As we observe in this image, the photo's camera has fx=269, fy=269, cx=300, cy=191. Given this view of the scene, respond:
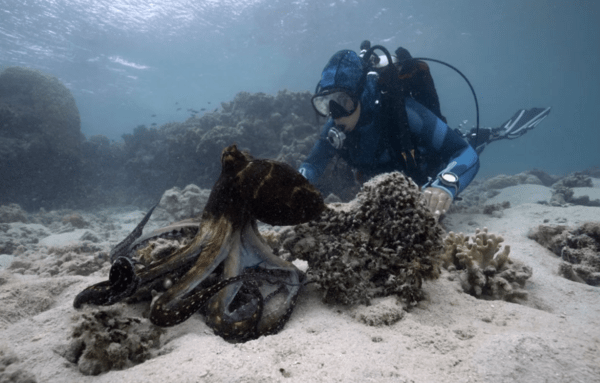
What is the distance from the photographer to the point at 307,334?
1.84 metres

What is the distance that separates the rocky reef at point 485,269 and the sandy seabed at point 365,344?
0.51 feet

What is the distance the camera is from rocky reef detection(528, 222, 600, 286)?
2.92 m

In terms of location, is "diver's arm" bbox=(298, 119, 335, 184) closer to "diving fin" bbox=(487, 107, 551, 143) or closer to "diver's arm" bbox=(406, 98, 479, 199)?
"diver's arm" bbox=(406, 98, 479, 199)

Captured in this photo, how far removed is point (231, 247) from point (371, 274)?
1213 mm

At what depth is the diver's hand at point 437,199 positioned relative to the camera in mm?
3557

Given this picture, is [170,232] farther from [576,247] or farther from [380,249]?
[576,247]

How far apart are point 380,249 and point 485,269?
4.19 ft

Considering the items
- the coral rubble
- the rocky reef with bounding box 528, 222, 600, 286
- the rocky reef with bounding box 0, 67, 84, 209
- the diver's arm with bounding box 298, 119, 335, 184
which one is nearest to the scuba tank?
the diver's arm with bounding box 298, 119, 335, 184

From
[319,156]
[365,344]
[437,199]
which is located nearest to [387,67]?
[319,156]

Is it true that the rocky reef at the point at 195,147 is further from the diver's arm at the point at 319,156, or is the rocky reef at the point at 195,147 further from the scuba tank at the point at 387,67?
the scuba tank at the point at 387,67

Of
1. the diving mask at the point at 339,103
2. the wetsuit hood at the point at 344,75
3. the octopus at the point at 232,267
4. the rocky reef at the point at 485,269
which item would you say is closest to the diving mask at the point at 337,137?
the diving mask at the point at 339,103

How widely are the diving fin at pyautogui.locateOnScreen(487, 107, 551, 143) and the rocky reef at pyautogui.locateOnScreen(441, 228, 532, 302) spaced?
9135mm

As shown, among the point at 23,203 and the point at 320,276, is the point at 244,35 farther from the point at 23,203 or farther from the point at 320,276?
the point at 320,276

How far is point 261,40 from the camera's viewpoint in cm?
4291
